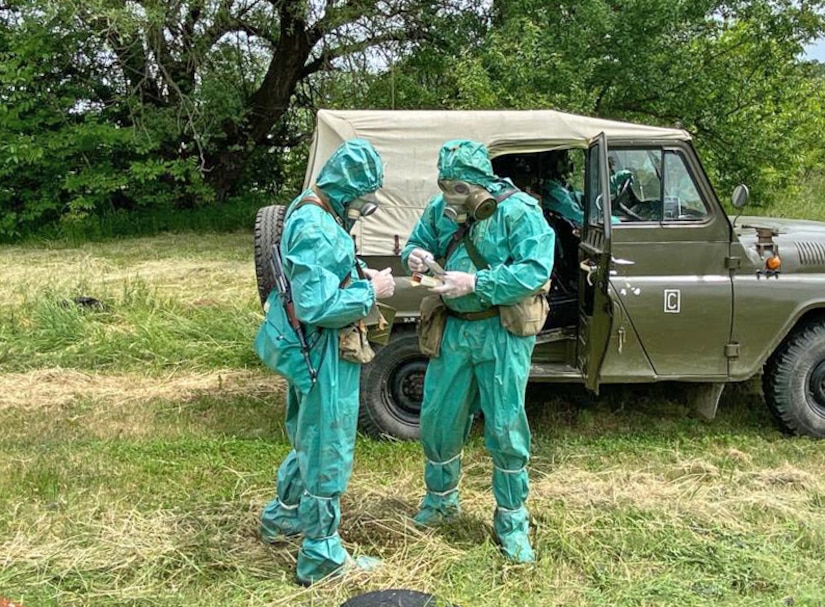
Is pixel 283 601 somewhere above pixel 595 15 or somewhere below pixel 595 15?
below

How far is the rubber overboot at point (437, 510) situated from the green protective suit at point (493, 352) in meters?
0.17

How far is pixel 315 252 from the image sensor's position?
3057 mm

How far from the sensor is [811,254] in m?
4.95

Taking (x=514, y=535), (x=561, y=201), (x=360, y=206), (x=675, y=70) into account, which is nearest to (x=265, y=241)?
(x=360, y=206)

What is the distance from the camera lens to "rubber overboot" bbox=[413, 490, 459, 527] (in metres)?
3.79

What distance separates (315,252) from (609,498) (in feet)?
6.85

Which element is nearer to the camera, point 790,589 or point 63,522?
point 790,589

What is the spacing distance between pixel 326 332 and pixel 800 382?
3155 mm

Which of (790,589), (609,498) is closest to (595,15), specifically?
(609,498)

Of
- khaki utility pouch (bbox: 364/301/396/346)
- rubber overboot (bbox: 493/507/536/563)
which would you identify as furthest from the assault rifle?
rubber overboot (bbox: 493/507/536/563)

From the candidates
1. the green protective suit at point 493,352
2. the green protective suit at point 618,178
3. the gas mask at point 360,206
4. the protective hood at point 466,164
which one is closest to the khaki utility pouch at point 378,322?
the green protective suit at point 493,352

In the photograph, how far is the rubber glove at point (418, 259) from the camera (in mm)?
3432

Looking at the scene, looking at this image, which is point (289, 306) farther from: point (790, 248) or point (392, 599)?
point (790, 248)

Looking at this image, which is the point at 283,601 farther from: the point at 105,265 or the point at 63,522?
the point at 105,265
